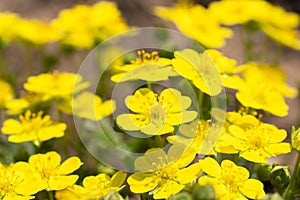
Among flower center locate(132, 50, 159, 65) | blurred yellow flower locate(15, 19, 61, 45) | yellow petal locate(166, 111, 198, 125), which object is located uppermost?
yellow petal locate(166, 111, 198, 125)

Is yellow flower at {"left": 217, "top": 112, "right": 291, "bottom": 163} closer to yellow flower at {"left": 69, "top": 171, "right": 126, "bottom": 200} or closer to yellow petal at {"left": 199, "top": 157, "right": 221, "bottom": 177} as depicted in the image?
yellow petal at {"left": 199, "top": 157, "right": 221, "bottom": 177}

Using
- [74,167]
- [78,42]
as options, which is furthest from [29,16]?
[74,167]

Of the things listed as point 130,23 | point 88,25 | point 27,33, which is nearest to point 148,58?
point 88,25

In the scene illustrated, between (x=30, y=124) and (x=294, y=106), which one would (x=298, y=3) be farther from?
(x=30, y=124)

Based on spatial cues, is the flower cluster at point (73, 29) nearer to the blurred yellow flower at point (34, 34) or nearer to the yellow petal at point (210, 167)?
the blurred yellow flower at point (34, 34)

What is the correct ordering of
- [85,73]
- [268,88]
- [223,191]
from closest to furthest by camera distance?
1. [223,191]
2. [268,88]
3. [85,73]

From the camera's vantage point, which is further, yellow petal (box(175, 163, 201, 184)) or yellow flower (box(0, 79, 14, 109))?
yellow flower (box(0, 79, 14, 109))

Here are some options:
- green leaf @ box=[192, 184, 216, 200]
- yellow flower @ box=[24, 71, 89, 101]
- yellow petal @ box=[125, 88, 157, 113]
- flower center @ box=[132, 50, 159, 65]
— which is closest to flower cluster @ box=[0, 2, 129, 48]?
yellow flower @ box=[24, 71, 89, 101]

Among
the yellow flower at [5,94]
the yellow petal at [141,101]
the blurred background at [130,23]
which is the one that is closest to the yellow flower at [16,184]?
the yellow petal at [141,101]
